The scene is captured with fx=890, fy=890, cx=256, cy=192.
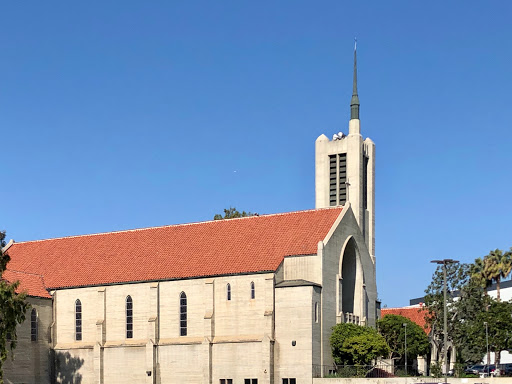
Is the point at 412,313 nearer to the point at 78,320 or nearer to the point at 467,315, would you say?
the point at 467,315

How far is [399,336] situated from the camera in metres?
84.6

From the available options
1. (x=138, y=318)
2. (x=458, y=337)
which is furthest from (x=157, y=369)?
(x=458, y=337)

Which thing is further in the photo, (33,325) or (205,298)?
(33,325)

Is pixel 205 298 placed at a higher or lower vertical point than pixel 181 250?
lower

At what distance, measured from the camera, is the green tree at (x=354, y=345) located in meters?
70.3

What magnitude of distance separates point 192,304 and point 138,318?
5491 millimetres

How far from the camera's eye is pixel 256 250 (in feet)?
247

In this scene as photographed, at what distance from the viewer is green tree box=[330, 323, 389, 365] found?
70.3m

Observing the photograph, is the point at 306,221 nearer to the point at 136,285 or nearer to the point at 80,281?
the point at 136,285

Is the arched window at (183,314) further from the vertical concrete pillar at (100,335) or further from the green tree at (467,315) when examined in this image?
the green tree at (467,315)

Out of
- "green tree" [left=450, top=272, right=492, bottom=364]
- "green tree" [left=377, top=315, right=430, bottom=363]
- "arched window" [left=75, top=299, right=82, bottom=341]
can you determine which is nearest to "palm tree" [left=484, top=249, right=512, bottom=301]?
"green tree" [left=450, top=272, right=492, bottom=364]

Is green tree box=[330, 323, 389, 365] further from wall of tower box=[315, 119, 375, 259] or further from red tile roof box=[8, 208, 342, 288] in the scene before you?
wall of tower box=[315, 119, 375, 259]

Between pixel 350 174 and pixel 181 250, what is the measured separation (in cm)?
1860

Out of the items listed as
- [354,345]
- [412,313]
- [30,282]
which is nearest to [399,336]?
[354,345]
